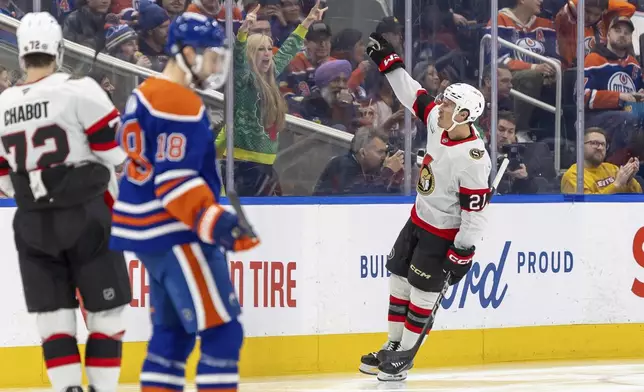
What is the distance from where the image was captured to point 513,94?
6711mm

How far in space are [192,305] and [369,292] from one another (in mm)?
2658

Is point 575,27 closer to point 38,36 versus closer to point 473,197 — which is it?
point 473,197

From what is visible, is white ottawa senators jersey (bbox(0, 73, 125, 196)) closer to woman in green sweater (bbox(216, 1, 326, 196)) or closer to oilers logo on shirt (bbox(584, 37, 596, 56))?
woman in green sweater (bbox(216, 1, 326, 196))

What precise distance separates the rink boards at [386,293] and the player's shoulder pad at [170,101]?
6.95 feet

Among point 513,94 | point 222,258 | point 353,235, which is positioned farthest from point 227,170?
point 222,258

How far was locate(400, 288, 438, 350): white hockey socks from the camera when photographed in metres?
5.65

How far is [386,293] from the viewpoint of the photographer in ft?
20.1

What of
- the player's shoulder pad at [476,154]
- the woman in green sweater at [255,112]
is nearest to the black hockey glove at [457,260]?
the player's shoulder pad at [476,154]

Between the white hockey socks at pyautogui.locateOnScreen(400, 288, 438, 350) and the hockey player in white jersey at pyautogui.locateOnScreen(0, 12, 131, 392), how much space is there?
1902mm

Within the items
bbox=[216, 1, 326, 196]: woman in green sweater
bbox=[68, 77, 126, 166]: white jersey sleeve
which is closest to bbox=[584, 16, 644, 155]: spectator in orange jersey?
bbox=[216, 1, 326, 196]: woman in green sweater

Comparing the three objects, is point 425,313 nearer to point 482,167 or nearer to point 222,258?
point 482,167

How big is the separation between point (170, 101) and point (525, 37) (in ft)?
12.0

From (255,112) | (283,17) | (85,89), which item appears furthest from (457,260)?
(85,89)

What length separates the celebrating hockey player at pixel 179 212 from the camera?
3.43 meters
